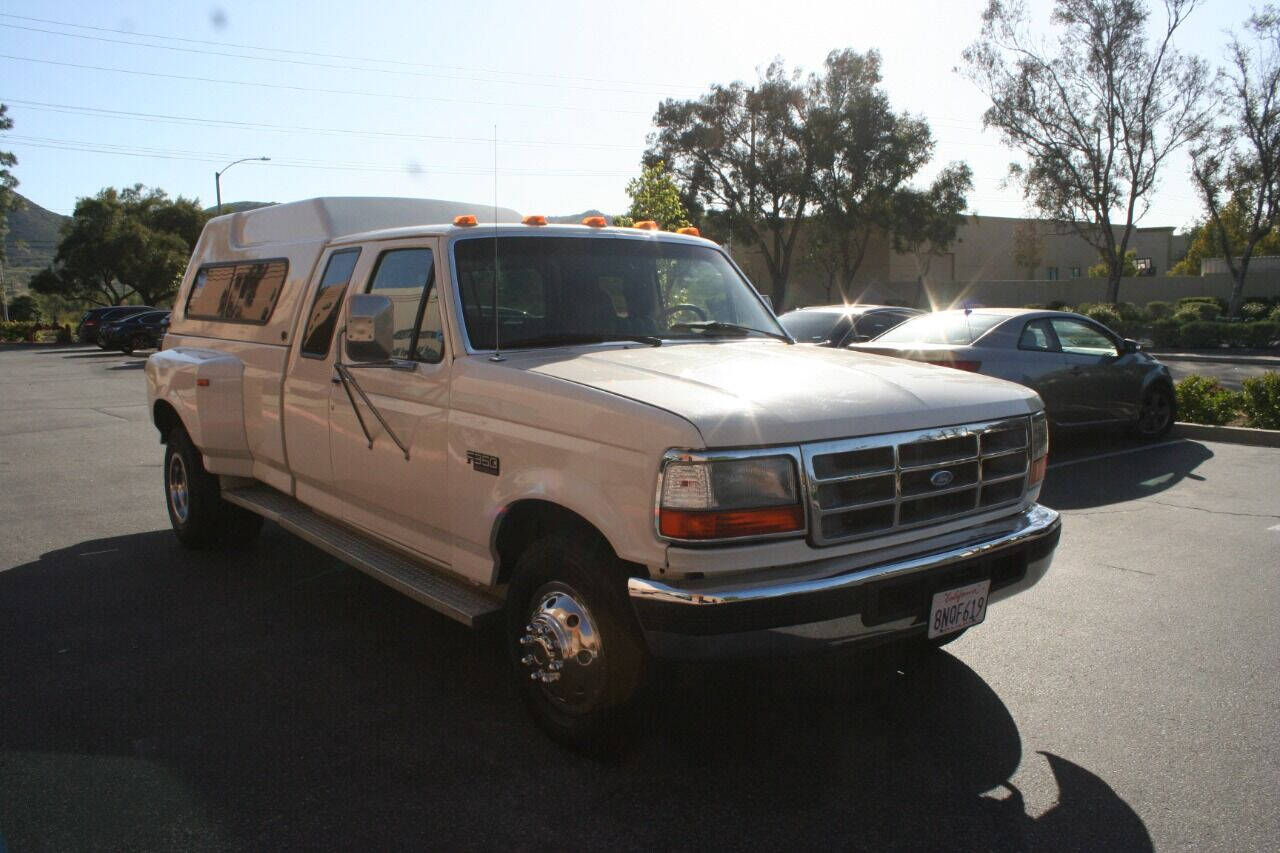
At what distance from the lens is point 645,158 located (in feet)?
149

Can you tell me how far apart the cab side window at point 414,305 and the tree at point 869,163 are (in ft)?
131

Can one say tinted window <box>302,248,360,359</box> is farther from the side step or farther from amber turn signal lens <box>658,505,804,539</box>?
amber turn signal lens <box>658,505,804,539</box>

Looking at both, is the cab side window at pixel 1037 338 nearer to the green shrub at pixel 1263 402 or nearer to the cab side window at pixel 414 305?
the green shrub at pixel 1263 402

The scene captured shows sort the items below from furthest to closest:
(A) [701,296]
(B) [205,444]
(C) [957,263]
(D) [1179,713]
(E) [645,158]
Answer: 1. (C) [957,263]
2. (E) [645,158]
3. (B) [205,444]
4. (A) [701,296]
5. (D) [1179,713]

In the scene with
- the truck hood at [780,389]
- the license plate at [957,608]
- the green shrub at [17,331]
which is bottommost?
the green shrub at [17,331]

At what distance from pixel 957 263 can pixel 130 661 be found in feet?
174

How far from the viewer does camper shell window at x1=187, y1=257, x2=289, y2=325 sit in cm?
597

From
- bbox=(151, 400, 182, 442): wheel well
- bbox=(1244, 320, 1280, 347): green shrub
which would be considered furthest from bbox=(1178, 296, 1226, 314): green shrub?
bbox=(151, 400, 182, 442): wheel well

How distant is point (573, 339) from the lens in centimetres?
442

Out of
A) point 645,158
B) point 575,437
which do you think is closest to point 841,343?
point 575,437

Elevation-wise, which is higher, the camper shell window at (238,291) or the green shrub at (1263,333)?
the camper shell window at (238,291)

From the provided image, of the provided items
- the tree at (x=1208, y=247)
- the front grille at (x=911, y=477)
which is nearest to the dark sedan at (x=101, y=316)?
the front grille at (x=911, y=477)

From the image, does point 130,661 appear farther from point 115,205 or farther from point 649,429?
point 115,205

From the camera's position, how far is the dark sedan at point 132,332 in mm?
34969
